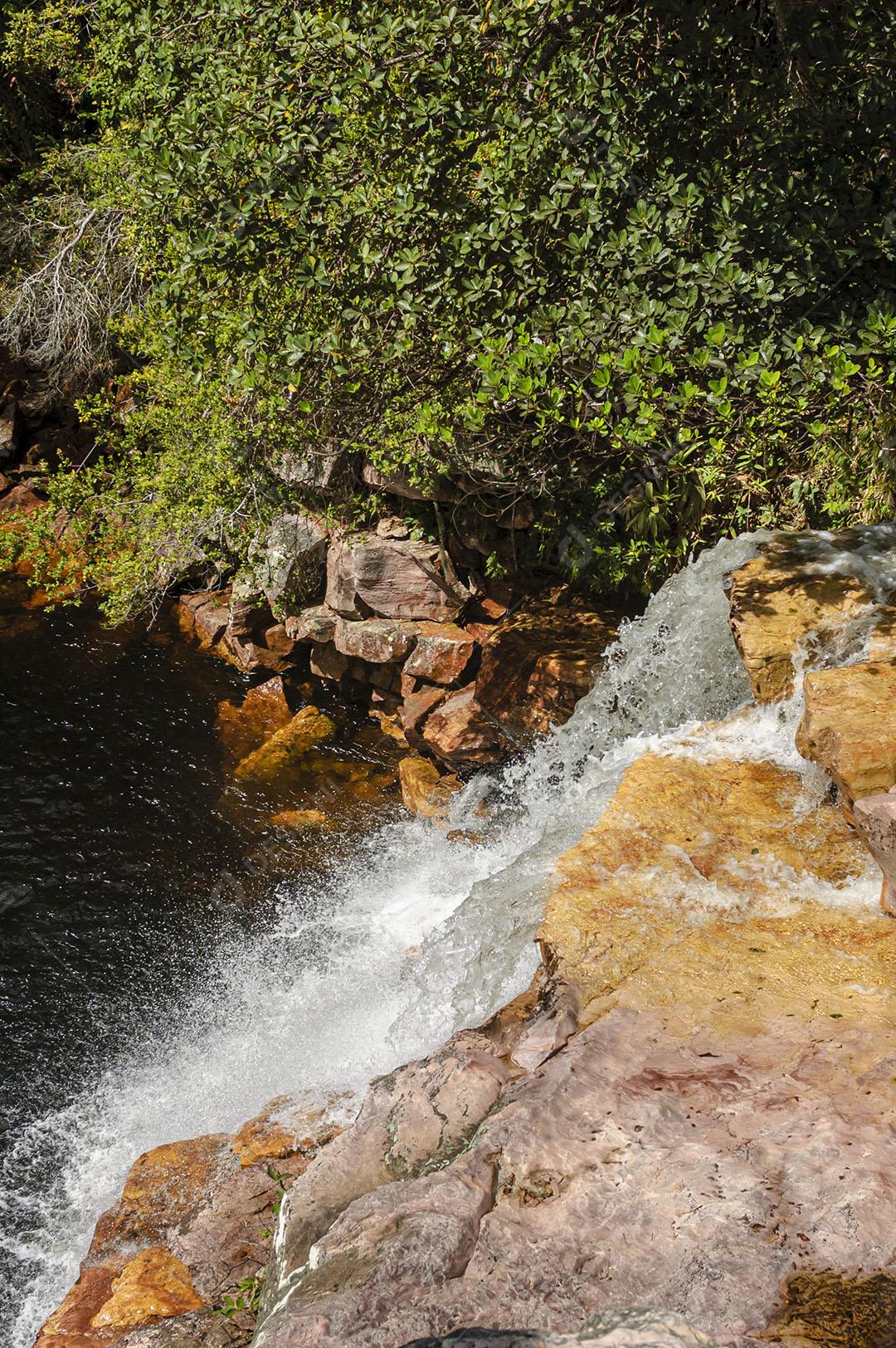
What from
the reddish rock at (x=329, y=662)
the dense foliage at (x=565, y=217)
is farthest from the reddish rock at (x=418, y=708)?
the dense foliage at (x=565, y=217)

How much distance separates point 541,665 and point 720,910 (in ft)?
15.4

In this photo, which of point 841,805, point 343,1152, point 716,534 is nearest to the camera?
point 343,1152

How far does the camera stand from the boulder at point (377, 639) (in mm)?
10938

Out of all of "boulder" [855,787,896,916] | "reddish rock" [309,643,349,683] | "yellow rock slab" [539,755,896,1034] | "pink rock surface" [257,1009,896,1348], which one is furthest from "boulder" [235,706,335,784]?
"boulder" [855,787,896,916]

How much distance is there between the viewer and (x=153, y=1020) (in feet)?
25.5

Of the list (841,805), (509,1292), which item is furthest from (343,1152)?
(841,805)

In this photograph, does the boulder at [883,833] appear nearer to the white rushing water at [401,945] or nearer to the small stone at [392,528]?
the white rushing water at [401,945]

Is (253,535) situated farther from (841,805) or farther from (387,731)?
(841,805)

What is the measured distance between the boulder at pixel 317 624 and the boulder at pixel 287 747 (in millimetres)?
910

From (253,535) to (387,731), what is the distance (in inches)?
111

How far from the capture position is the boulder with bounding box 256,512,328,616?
11766mm

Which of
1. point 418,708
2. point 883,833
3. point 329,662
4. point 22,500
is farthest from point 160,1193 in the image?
point 22,500

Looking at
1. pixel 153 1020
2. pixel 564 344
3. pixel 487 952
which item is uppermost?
pixel 564 344

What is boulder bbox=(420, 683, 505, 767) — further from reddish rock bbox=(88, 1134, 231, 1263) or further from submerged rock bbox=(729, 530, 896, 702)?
reddish rock bbox=(88, 1134, 231, 1263)
